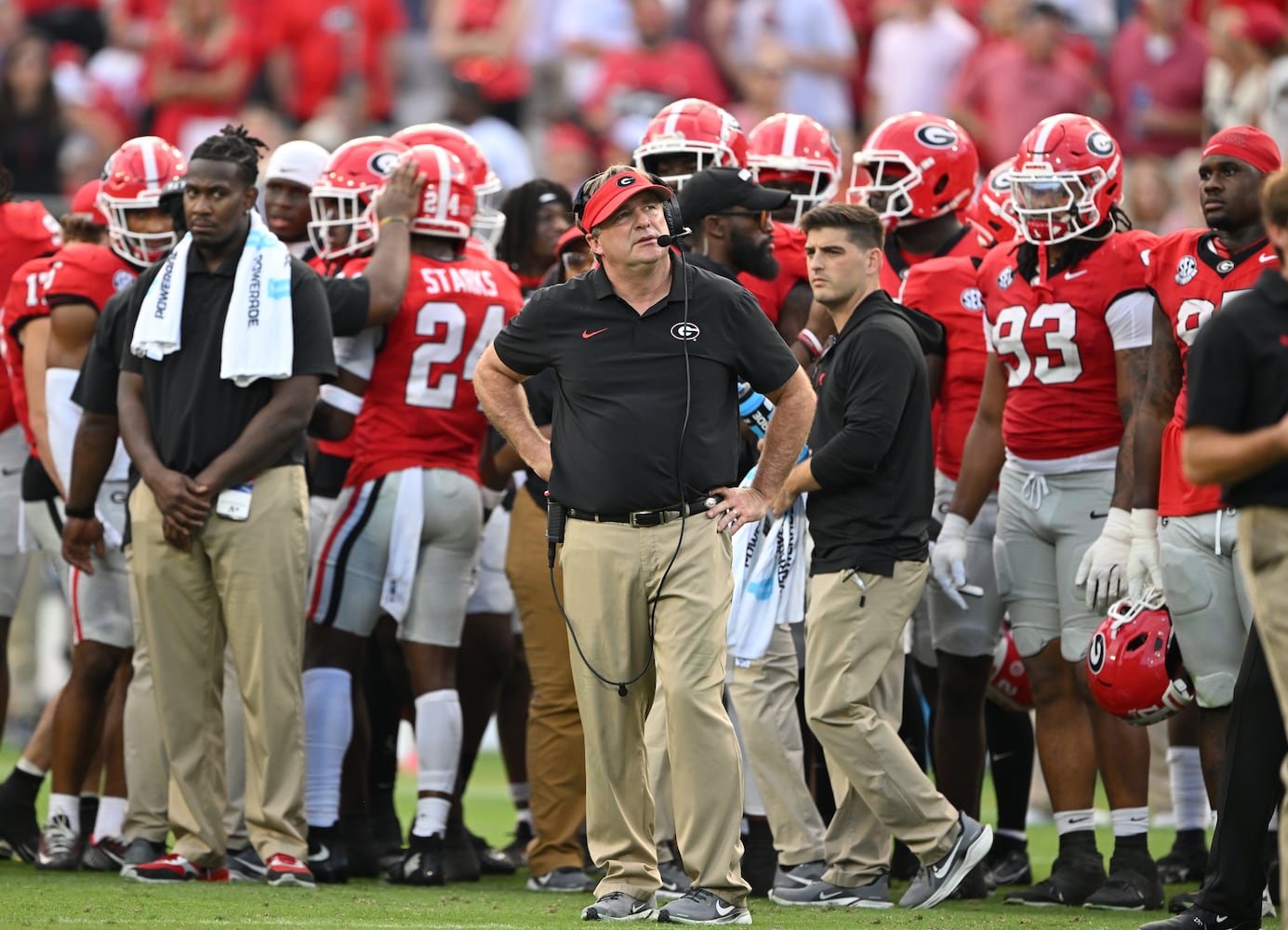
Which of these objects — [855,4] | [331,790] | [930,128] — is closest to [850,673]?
[331,790]

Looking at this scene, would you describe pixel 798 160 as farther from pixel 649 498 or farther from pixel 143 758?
pixel 143 758

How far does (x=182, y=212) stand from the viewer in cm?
746

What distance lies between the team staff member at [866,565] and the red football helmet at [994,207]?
58.1 inches

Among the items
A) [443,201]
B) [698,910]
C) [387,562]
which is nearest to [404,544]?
[387,562]

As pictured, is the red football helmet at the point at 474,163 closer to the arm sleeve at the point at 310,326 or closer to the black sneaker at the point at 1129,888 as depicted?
the arm sleeve at the point at 310,326

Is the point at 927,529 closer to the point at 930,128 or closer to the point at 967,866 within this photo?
the point at 967,866

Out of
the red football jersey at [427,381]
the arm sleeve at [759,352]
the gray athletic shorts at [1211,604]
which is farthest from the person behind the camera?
the red football jersey at [427,381]

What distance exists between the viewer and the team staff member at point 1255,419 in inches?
183

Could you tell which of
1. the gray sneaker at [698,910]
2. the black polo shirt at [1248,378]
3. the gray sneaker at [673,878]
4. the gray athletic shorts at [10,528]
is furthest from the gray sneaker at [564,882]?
the black polo shirt at [1248,378]

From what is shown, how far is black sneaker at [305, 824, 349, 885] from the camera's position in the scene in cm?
721

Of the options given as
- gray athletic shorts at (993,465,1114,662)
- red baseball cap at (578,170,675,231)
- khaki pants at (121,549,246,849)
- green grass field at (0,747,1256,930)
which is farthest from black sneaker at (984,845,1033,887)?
red baseball cap at (578,170,675,231)

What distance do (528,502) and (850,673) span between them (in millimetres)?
1576

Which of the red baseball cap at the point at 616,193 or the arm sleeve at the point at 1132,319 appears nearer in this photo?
the red baseball cap at the point at 616,193

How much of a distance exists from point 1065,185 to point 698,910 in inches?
113
